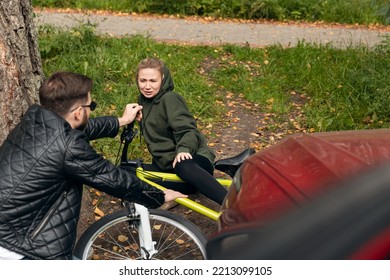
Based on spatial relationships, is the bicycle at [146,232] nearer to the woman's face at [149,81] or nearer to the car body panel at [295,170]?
the woman's face at [149,81]

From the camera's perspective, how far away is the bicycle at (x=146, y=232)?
3.65 meters

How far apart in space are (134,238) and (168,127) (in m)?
0.83

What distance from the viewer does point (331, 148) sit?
9.61 ft

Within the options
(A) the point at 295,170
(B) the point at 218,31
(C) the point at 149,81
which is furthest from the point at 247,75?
(A) the point at 295,170

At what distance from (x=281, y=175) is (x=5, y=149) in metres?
1.49

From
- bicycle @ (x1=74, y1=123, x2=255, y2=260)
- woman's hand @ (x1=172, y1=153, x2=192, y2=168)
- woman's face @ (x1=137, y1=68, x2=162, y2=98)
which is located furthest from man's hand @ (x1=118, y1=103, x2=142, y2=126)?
woman's hand @ (x1=172, y1=153, x2=192, y2=168)

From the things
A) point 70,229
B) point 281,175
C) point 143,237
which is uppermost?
point 281,175

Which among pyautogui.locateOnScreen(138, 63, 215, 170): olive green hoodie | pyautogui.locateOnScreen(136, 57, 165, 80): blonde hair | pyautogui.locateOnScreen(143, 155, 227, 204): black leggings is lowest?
pyautogui.locateOnScreen(143, 155, 227, 204): black leggings

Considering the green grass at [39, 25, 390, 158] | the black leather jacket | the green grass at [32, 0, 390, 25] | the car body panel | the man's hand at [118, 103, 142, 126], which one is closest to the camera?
the car body panel

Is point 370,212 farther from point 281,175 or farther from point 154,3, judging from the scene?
point 154,3

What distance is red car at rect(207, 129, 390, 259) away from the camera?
2.21 metres

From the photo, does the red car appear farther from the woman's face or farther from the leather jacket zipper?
the woman's face

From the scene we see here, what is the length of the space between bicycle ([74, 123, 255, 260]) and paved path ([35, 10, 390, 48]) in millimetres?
6100
